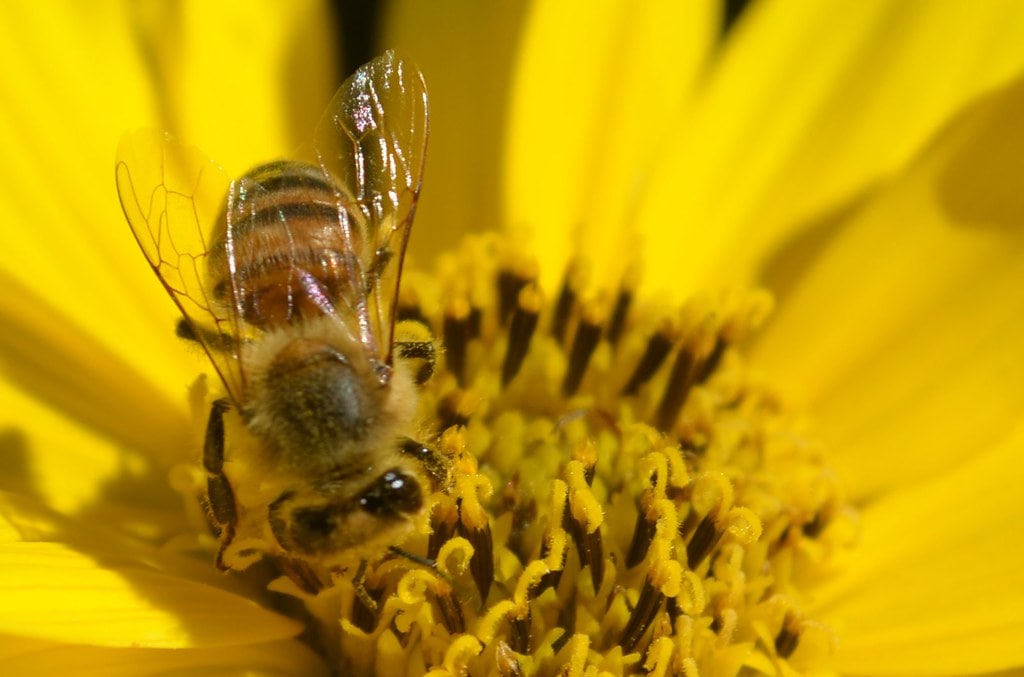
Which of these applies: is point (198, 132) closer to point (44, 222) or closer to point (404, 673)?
point (44, 222)

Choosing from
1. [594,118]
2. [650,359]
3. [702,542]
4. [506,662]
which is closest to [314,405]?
[506,662]

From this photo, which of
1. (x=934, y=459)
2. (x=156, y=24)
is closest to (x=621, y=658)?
(x=934, y=459)

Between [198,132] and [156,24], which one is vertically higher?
[156,24]

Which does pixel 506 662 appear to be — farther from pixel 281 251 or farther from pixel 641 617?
pixel 281 251

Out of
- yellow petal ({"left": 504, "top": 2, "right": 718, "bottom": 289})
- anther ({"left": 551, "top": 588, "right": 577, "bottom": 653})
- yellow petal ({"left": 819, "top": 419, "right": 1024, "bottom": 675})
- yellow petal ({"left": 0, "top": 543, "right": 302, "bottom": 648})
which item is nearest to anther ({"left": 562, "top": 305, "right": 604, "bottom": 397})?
yellow petal ({"left": 504, "top": 2, "right": 718, "bottom": 289})

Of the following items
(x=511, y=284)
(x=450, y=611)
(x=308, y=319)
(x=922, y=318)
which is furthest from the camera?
(x=922, y=318)

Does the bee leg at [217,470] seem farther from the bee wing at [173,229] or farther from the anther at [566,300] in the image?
the anther at [566,300]
